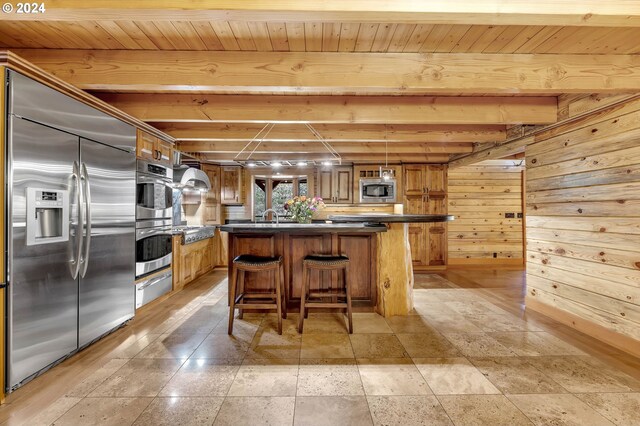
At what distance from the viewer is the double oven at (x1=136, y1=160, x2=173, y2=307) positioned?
10.0ft

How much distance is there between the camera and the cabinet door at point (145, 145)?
305 centimetres

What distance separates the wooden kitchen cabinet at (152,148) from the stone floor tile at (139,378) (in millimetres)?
2124

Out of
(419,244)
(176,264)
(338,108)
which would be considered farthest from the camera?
(419,244)

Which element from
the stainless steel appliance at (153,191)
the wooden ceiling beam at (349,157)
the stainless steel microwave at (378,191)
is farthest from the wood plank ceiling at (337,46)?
the stainless steel microwave at (378,191)

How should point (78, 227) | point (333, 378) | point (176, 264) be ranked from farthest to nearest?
point (176, 264)
point (78, 227)
point (333, 378)

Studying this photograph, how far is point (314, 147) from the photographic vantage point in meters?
4.54

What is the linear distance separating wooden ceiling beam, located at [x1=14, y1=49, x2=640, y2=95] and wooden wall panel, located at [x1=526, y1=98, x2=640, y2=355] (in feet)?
1.79

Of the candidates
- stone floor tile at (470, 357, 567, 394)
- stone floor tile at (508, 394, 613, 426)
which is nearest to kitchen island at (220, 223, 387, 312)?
stone floor tile at (470, 357, 567, 394)

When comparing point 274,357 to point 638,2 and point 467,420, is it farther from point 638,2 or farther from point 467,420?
point 638,2

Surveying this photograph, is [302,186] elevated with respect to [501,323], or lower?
elevated

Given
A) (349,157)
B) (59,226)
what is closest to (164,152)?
(59,226)

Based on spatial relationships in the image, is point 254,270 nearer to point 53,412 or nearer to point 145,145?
point 53,412

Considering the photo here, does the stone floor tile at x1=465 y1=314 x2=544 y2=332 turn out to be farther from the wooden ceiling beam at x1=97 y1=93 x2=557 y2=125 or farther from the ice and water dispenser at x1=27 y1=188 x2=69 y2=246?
the ice and water dispenser at x1=27 y1=188 x2=69 y2=246

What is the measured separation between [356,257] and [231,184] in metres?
3.67
